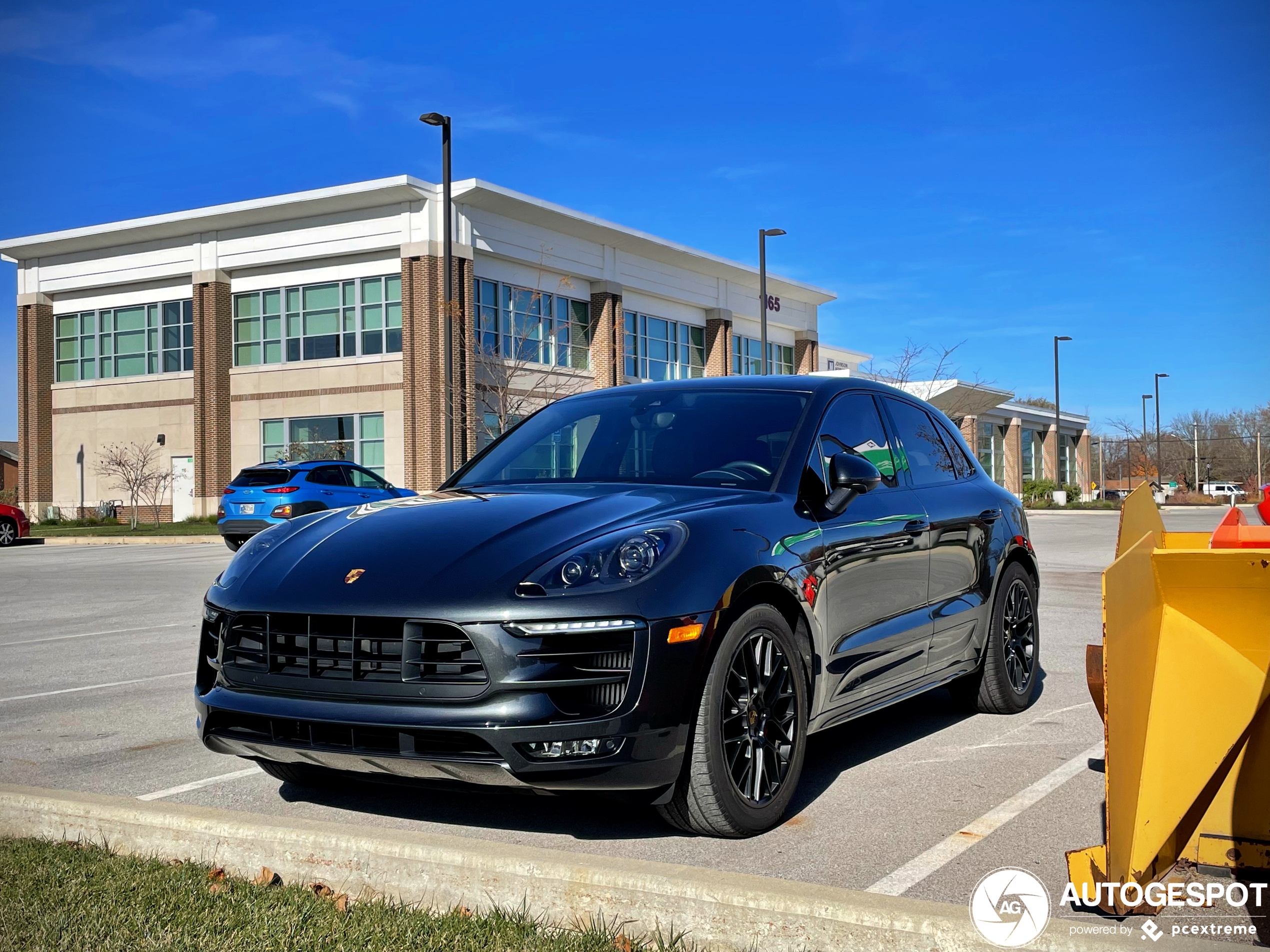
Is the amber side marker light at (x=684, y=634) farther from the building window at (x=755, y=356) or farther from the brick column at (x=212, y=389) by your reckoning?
the building window at (x=755, y=356)

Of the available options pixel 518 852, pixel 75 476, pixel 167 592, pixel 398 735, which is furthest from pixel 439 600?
pixel 75 476

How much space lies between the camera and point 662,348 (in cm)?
4841

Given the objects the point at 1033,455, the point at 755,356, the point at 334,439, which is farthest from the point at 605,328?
→ the point at 1033,455

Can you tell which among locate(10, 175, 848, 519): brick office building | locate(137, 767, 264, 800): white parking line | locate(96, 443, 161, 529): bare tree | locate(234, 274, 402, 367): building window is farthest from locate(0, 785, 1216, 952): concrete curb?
locate(96, 443, 161, 529): bare tree

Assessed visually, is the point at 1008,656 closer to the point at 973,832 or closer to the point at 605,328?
the point at 973,832

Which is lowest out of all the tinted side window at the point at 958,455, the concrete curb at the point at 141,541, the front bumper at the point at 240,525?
the concrete curb at the point at 141,541

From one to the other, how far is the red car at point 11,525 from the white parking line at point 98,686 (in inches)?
977

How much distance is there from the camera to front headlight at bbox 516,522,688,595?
12.6 ft

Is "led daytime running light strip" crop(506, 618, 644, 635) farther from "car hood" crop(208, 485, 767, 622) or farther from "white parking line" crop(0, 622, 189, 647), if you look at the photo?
"white parking line" crop(0, 622, 189, 647)

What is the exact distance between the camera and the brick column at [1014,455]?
7494 cm

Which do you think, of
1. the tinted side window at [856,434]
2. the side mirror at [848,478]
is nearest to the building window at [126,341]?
the tinted side window at [856,434]

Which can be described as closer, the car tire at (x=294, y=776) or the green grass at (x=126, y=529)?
the car tire at (x=294, y=776)

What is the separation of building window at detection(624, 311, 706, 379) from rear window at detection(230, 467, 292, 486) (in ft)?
78.5
